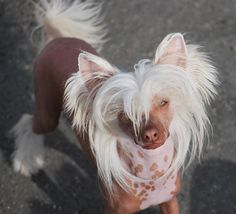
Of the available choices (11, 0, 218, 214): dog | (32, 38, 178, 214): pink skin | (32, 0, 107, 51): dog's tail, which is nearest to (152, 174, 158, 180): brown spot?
(11, 0, 218, 214): dog

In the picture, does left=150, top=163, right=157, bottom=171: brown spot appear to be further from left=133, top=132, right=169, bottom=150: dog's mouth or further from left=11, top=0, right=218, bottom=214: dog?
left=133, top=132, right=169, bottom=150: dog's mouth

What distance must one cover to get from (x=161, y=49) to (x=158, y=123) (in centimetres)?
→ 29

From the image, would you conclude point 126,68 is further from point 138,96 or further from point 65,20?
point 138,96

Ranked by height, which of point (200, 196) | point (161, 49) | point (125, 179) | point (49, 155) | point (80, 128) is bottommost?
point (200, 196)

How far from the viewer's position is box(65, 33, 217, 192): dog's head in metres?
2.15

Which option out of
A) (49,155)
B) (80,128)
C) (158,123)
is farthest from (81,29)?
(158,123)

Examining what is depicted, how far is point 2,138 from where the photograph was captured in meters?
3.57

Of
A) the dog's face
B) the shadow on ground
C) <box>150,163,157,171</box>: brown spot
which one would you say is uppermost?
the dog's face

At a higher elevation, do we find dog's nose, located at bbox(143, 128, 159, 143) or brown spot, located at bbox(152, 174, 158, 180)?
dog's nose, located at bbox(143, 128, 159, 143)

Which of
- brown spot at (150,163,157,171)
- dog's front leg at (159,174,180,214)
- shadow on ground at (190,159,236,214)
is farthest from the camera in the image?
shadow on ground at (190,159,236,214)

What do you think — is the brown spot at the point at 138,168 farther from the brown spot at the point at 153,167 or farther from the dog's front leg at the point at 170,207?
the dog's front leg at the point at 170,207

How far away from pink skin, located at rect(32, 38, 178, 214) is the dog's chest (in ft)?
0.18

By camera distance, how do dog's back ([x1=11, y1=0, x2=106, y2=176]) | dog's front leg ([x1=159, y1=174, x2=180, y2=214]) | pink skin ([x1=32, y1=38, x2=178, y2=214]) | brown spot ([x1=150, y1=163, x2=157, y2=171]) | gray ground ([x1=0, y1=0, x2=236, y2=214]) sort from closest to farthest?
brown spot ([x1=150, y1=163, x2=157, y2=171]), pink skin ([x1=32, y1=38, x2=178, y2=214]), dog's front leg ([x1=159, y1=174, x2=180, y2=214]), dog's back ([x1=11, y1=0, x2=106, y2=176]), gray ground ([x1=0, y1=0, x2=236, y2=214])

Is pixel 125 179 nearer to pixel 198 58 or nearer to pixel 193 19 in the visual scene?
pixel 198 58
